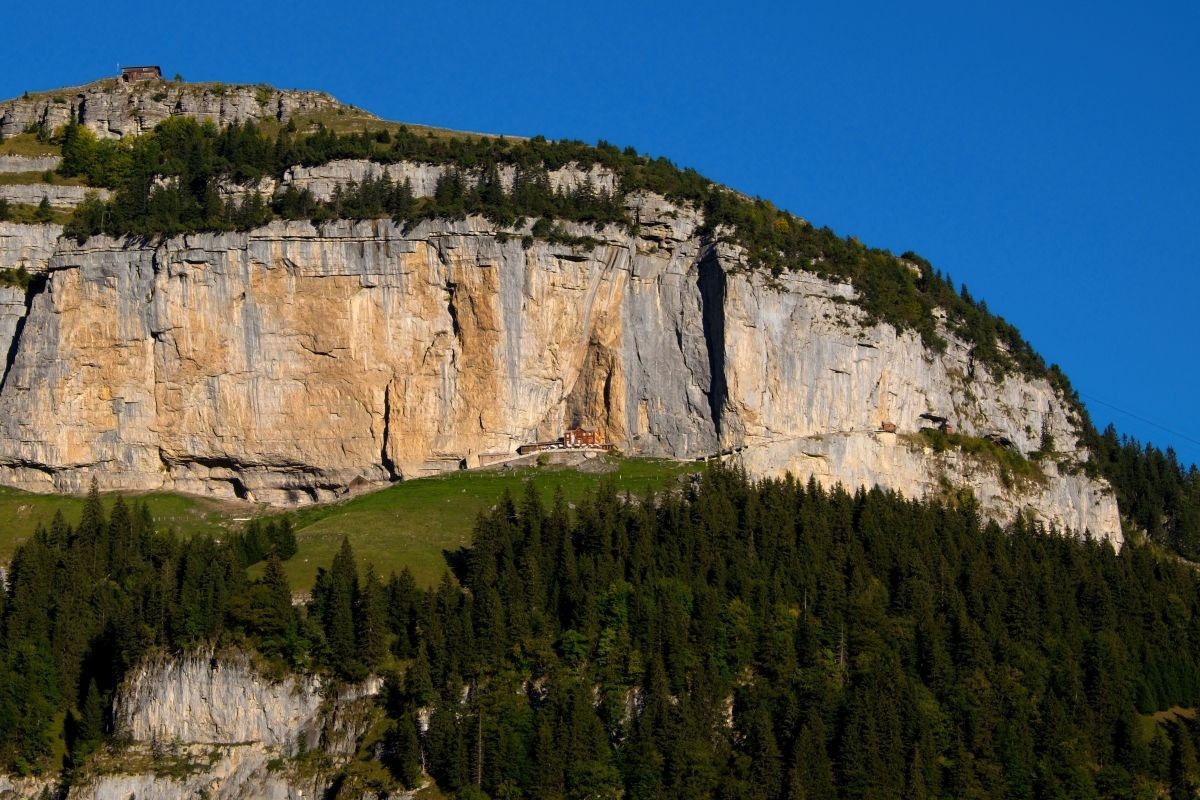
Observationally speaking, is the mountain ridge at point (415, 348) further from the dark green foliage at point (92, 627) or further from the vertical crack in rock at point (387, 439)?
the dark green foliage at point (92, 627)

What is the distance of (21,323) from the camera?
110m

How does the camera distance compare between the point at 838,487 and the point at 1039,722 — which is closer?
the point at 1039,722

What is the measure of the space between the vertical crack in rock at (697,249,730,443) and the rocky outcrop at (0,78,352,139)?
28.0 metres

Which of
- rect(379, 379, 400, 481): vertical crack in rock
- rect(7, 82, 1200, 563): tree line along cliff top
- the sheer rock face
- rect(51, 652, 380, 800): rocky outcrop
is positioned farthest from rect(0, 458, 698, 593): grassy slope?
rect(7, 82, 1200, 563): tree line along cliff top

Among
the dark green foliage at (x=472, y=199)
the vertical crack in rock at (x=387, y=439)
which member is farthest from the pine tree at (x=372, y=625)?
the dark green foliage at (x=472, y=199)

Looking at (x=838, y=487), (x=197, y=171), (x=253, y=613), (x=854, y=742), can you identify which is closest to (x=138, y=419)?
(x=197, y=171)

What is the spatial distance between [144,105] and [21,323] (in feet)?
62.7

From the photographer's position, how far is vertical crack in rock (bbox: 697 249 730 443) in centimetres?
10775

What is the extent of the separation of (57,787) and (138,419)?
2982 centimetres

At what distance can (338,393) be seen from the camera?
108 meters

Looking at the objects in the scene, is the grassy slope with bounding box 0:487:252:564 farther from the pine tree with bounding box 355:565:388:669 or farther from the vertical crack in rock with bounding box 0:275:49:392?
the pine tree with bounding box 355:565:388:669

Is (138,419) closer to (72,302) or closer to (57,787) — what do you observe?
(72,302)

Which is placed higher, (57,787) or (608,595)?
(608,595)

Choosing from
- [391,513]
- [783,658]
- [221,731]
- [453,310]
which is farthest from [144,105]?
[783,658]
